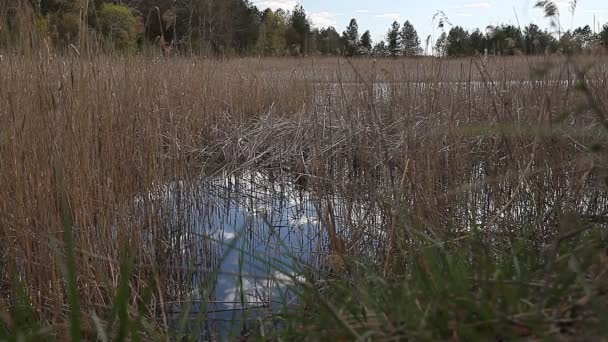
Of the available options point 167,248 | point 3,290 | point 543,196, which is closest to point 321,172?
point 167,248

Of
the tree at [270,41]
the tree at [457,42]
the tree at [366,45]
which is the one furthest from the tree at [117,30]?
the tree at [270,41]

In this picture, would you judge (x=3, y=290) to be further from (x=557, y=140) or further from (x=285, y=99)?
(x=285, y=99)

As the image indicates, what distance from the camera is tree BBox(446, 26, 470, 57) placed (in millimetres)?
3578

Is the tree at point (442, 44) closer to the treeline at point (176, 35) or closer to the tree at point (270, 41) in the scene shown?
the treeline at point (176, 35)

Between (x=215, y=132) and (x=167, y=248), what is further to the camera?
(x=215, y=132)

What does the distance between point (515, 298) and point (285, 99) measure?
4.47m

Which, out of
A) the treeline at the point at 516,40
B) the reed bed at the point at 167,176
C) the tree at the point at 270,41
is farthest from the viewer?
the tree at the point at 270,41

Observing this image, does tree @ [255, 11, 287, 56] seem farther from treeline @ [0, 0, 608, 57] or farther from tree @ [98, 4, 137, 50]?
tree @ [98, 4, 137, 50]

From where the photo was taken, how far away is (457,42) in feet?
12.2

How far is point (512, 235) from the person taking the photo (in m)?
1.90

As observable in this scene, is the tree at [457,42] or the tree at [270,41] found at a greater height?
the tree at [270,41]

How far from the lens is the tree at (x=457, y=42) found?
3578 millimetres

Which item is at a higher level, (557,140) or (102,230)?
(557,140)

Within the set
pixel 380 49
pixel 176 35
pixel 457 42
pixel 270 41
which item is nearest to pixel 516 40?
pixel 457 42
